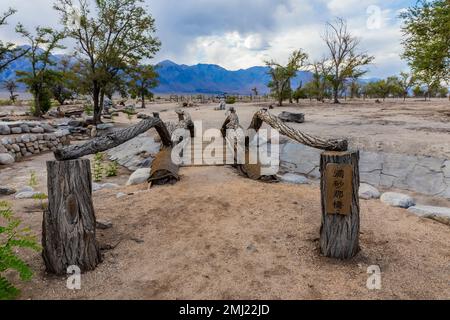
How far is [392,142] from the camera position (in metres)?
8.17

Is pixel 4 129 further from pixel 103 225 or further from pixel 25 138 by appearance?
pixel 103 225

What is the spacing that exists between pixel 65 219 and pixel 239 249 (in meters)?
2.02

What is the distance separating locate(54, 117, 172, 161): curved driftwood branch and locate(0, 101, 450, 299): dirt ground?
111 centimetres

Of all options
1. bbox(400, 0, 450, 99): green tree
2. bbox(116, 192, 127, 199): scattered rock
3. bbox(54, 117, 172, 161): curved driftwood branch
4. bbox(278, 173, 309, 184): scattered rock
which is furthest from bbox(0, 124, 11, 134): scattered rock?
bbox(400, 0, 450, 99): green tree

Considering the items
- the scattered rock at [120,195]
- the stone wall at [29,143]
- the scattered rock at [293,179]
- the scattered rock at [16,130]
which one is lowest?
the scattered rock at [120,195]

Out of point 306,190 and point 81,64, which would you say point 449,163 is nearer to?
point 306,190

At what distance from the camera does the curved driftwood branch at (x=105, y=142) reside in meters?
3.36

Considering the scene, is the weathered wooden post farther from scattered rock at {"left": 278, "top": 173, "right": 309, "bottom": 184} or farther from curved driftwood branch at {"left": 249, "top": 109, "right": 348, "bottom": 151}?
scattered rock at {"left": 278, "top": 173, "right": 309, "bottom": 184}

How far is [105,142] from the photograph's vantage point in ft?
14.9

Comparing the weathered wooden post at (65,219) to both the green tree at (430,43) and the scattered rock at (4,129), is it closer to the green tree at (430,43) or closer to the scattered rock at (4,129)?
the scattered rock at (4,129)

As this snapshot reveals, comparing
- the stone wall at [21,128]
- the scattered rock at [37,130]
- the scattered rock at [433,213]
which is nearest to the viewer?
the scattered rock at [433,213]

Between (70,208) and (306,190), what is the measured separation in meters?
4.26

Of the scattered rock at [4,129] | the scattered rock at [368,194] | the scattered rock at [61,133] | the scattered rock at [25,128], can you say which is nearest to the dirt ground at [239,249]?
the scattered rock at [368,194]
